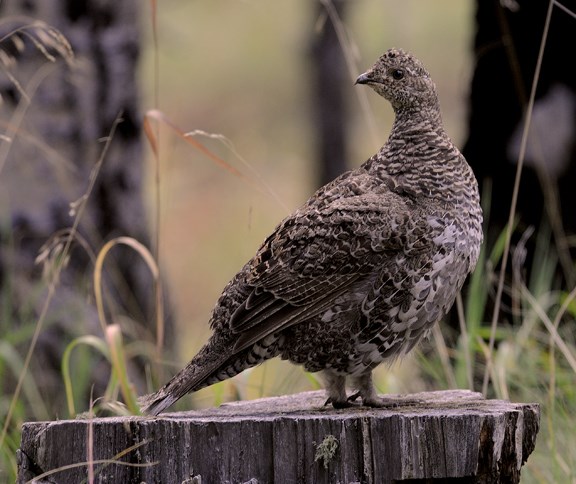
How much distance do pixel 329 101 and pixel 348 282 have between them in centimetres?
906

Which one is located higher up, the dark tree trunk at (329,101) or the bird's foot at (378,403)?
the dark tree trunk at (329,101)

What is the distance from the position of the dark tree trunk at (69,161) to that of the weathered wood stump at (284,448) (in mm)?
2423

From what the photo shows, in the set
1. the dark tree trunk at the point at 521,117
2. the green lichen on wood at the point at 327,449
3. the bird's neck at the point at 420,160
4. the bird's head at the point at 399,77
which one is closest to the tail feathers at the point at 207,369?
the green lichen on wood at the point at 327,449

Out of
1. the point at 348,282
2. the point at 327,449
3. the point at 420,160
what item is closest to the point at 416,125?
the point at 420,160

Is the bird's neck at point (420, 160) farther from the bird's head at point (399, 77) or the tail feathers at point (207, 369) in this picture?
the tail feathers at point (207, 369)

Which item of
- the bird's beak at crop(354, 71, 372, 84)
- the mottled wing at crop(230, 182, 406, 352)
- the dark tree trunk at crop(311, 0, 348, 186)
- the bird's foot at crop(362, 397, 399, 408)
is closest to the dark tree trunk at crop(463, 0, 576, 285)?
the bird's beak at crop(354, 71, 372, 84)

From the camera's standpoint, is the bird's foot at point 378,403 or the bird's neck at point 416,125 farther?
the bird's neck at point 416,125

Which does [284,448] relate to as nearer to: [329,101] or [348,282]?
[348,282]

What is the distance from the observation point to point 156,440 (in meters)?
3.03

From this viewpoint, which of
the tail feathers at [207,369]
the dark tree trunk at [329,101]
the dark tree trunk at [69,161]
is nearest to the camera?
the tail feathers at [207,369]

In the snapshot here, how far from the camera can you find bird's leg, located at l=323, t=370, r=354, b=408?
3.69 metres

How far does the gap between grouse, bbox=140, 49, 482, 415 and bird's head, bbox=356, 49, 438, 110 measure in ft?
1.02

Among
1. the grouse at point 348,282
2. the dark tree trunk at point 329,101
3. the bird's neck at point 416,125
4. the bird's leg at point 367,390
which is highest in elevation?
the dark tree trunk at point 329,101

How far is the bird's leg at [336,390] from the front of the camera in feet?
12.1
